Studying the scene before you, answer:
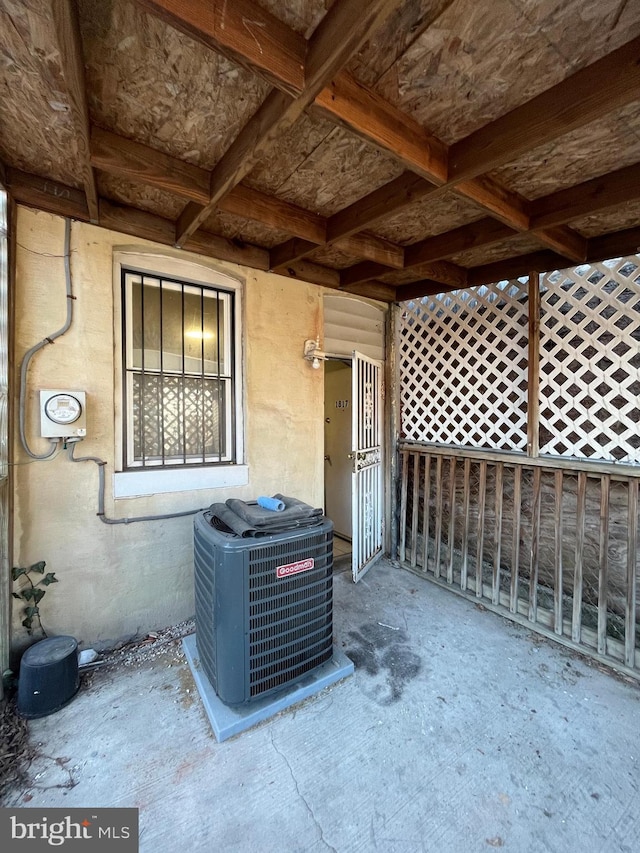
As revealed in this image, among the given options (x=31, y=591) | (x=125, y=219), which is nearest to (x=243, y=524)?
(x=31, y=591)

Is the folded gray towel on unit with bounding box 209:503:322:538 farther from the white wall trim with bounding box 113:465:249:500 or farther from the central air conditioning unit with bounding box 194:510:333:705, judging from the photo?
the white wall trim with bounding box 113:465:249:500

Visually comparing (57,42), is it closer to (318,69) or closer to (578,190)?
(318,69)

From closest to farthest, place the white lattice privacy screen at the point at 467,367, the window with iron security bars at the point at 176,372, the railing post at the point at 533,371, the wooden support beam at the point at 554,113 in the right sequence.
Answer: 1. the wooden support beam at the point at 554,113
2. the window with iron security bars at the point at 176,372
3. the railing post at the point at 533,371
4. the white lattice privacy screen at the point at 467,367

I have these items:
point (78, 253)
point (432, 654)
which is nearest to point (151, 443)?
point (78, 253)

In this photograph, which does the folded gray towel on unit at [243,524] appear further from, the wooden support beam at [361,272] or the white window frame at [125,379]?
the wooden support beam at [361,272]

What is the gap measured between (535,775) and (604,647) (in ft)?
3.74

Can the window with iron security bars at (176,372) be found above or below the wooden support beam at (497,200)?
below

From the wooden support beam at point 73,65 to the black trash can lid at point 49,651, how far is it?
239 centimetres

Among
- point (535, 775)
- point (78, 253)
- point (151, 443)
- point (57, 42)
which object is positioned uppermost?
point (57, 42)

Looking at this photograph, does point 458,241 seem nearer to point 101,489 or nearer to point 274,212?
point 274,212

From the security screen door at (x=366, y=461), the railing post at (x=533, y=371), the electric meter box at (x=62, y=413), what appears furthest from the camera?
the security screen door at (x=366, y=461)

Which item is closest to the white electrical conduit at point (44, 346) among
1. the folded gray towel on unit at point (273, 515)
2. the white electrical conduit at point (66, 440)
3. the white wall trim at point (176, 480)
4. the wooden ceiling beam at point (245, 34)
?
the white electrical conduit at point (66, 440)

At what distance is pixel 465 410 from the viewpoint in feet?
10.2

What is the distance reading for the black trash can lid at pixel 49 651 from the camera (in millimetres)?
1747
